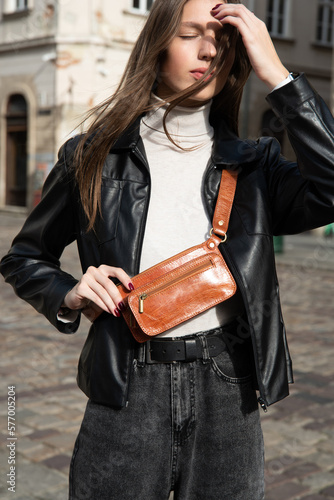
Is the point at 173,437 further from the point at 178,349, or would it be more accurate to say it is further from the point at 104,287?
the point at 104,287

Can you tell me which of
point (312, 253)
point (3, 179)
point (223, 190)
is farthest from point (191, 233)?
point (3, 179)

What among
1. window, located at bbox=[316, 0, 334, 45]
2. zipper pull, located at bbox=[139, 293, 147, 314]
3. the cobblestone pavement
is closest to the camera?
zipper pull, located at bbox=[139, 293, 147, 314]

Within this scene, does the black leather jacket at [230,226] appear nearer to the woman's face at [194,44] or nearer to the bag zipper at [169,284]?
the bag zipper at [169,284]

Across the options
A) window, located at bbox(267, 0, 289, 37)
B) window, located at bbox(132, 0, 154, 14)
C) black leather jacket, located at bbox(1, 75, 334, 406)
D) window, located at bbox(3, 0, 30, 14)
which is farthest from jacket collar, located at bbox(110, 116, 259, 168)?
window, located at bbox(267, 0, 289, 37)

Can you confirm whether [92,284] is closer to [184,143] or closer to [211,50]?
[184,143]

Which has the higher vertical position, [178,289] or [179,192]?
[179,192]

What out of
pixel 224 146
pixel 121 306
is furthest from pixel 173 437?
pixel 224 146

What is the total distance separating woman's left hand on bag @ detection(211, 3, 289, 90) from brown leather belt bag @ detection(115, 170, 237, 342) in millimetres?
394

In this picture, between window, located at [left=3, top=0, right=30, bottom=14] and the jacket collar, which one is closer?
the jacket collar

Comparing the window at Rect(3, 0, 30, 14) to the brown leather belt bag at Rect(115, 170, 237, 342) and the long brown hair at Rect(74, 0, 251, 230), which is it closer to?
the long brown hair at Rect(74, 0, 251, 230)

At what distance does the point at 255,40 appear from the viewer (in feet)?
5.07

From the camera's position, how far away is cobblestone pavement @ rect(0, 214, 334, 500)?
10.7ft

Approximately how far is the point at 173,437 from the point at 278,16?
21017 mm

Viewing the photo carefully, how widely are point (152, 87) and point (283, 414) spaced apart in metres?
3.01
